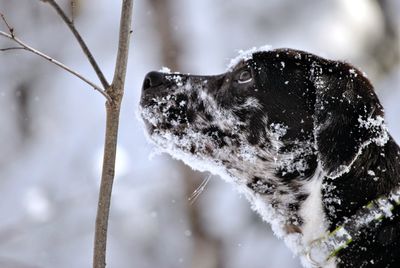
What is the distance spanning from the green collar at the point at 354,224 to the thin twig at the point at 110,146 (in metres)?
1.07

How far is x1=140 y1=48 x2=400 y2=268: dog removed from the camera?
10.5 feet

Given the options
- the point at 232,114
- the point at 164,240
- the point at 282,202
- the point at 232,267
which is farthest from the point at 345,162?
the point at 164,240

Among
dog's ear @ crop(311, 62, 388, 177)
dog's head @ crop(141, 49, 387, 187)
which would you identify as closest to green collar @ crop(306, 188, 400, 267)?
dog's ear @ crop(311, 62, 388, 177)

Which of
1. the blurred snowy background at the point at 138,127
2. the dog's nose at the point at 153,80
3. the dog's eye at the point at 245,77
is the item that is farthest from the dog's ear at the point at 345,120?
the blurred snowy background at the point at 138,127

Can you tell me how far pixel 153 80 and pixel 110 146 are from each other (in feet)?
3.75

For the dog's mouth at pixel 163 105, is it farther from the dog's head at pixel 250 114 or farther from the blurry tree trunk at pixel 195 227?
the blurry tree trunk at pixel 195 227

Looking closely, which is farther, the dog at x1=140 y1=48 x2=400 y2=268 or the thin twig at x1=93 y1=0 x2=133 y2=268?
the dog at x1=140 y1=48 x2=400 y2=268

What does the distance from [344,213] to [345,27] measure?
345 inches

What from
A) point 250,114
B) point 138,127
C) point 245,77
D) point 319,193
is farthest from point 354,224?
point 138,127

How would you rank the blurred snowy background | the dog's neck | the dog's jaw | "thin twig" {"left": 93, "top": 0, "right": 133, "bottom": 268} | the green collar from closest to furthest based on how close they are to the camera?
"thin twig" {"left": 93, "top": 0, "right": 133, "bottom": 268} → the green collar → the dog's neck → the dog's jaw → the blurred snowy background

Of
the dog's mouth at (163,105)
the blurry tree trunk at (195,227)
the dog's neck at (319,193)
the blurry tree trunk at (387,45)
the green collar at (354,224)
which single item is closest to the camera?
the green collar at (354,224)

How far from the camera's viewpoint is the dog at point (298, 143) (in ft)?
10.5

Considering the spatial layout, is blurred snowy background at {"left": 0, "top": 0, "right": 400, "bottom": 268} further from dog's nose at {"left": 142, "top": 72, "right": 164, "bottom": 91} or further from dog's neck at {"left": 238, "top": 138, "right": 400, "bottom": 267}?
dog's neck at {"left": 238, "top": 138, "right": 400, "bottom": 267}

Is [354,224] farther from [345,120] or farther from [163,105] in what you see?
[163,105]
